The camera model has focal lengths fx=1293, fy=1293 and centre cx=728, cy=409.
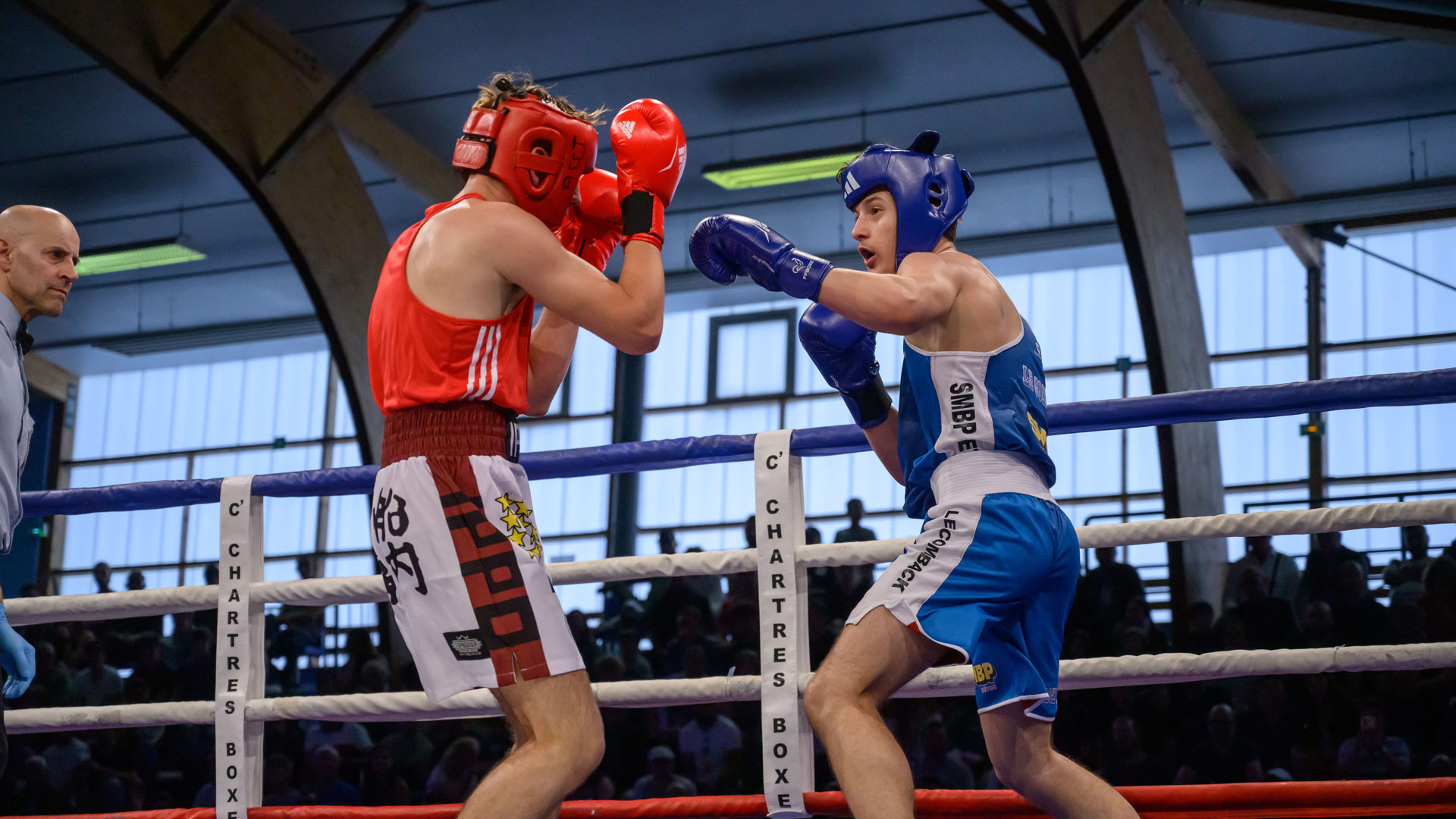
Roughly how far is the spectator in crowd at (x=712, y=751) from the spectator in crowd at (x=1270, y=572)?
239 cm

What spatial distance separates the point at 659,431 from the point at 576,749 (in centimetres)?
1171

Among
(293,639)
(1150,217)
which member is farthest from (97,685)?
(1150,217)

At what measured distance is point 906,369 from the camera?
2.47 m

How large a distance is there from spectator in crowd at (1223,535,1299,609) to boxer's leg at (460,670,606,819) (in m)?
4.61

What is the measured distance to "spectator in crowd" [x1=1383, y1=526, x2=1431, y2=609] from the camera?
18.5ft

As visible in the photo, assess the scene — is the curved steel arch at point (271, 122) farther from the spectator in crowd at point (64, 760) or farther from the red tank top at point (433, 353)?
the red tank top at point (433, 353)

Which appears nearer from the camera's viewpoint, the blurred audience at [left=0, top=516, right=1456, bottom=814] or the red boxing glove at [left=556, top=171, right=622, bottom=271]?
the red boxing glove at [left=556, top=171, right=622, bottom=271]

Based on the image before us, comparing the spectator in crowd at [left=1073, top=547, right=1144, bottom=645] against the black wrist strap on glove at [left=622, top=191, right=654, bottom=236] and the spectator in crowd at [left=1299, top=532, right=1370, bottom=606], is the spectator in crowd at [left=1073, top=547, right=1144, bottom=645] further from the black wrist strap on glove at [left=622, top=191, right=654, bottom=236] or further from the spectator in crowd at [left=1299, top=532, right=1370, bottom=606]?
the black wrist strap on glove at [left=622, top=191, right=654, bottom=236]

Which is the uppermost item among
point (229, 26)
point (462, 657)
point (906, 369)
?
point (229, 26)

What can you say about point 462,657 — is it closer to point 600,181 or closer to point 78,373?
point 600,181

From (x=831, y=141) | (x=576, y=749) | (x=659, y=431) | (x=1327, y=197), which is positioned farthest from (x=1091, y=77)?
(x=659, y=431)

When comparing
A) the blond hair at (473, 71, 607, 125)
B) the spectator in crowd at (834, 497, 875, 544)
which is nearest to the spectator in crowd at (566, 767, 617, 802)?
the spectator in crowd at (834, 497, 875, 544)

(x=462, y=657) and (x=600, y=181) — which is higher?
(x=600, y=181)

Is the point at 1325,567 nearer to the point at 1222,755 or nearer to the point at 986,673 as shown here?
the point at 1222,755
